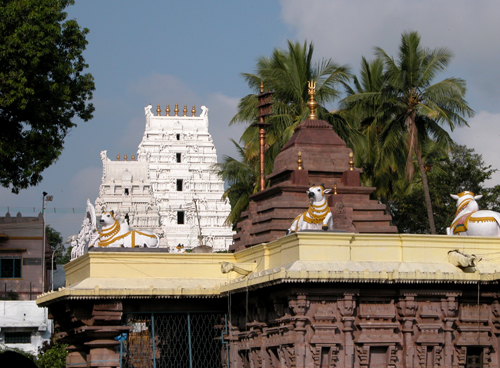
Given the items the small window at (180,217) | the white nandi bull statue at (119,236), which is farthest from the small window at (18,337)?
the small window at (180,217)

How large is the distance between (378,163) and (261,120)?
7156mm

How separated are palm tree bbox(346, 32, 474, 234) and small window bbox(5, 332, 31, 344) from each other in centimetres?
1832

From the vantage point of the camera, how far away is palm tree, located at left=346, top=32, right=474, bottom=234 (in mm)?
30234

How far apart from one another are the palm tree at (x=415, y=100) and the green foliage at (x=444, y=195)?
7.60 meters

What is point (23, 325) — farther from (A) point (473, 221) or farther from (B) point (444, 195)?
(A) point (473, 221)

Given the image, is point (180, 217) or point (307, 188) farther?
point (180, 217)

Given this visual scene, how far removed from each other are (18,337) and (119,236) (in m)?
19.3

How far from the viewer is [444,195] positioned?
39594 millimetres

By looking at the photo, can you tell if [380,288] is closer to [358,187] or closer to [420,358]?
[420,358]

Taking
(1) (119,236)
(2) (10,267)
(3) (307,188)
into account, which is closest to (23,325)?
(2) (10,267)

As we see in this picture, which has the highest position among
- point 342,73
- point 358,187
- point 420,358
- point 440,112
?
point 342,73

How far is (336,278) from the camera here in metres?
15.9

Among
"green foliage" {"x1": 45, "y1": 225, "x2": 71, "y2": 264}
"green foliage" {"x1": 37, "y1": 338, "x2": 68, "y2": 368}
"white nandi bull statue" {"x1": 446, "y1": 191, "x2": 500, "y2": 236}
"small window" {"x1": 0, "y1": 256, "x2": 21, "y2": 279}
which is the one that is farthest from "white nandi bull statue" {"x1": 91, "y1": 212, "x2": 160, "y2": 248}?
"green foliage" {"x1": 45, "y1": 225, "x2": 71, "y2": 264}

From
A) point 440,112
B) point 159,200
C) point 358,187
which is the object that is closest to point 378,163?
point 440,112
